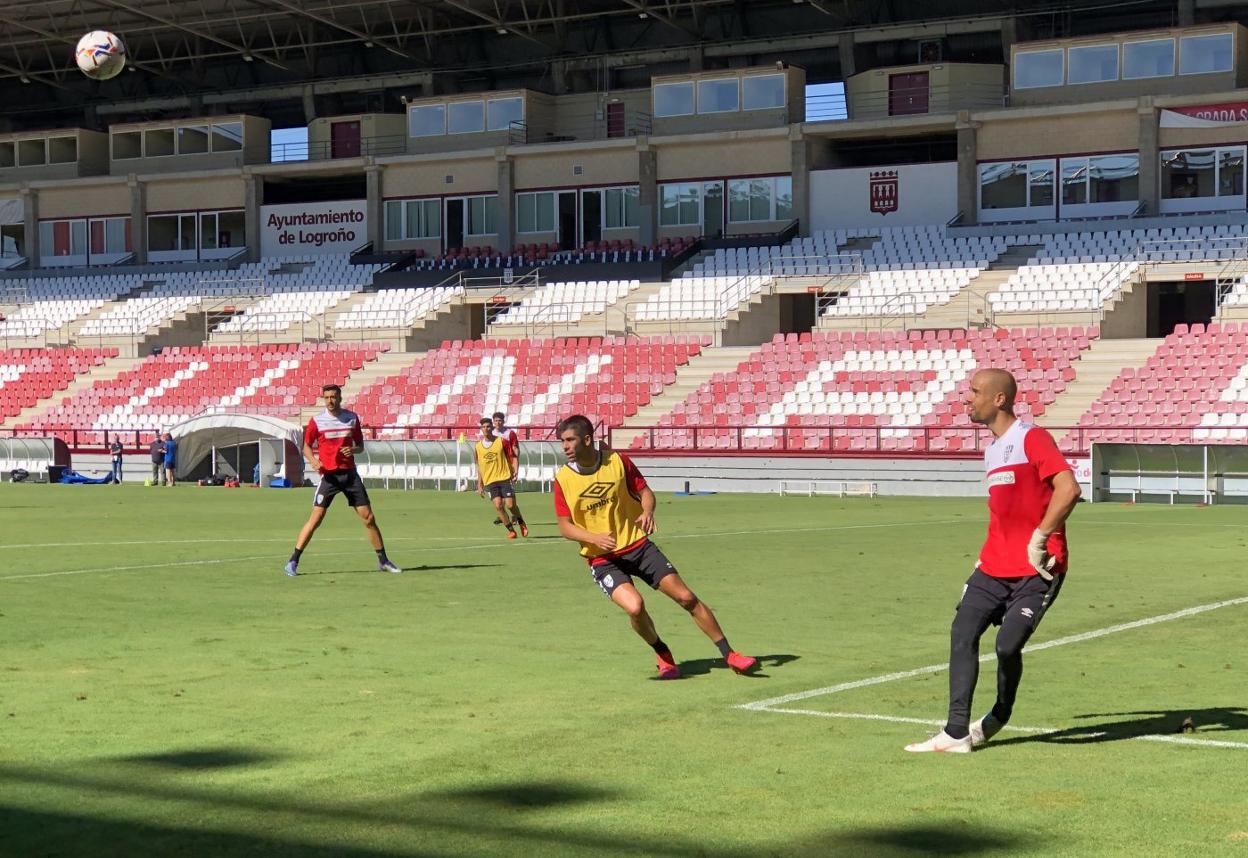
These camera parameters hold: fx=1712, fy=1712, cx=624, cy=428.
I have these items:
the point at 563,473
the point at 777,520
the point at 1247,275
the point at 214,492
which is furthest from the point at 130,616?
the point at 1247,275

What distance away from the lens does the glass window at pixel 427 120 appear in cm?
6644

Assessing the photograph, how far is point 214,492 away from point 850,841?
3521cm

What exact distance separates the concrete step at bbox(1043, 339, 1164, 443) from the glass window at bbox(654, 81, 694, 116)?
2138 cm

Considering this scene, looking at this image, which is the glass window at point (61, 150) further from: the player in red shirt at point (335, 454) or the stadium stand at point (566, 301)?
the player in red shirt at point (335, 454)

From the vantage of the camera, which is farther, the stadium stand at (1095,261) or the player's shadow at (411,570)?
the stadium stand at (1095,261)

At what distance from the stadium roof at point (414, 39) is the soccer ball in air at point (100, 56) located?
20.9m

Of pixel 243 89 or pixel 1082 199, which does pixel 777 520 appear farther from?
pixel 243 89

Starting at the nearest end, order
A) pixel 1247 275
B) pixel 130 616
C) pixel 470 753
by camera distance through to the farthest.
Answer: pixel 470 753
pixel 130 616
pixel 1247 275

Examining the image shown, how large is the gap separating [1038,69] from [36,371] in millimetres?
35960

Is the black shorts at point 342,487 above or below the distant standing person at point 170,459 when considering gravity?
above

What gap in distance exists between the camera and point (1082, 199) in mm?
56062

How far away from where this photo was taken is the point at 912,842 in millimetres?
6789

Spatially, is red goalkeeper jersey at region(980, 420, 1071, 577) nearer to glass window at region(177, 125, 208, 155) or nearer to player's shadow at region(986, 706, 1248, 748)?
player's shadow at region(986, 706, 1248, 748)

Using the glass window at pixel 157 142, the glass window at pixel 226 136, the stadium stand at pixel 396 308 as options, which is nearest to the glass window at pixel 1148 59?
the stadium stand at pixel 396 308
